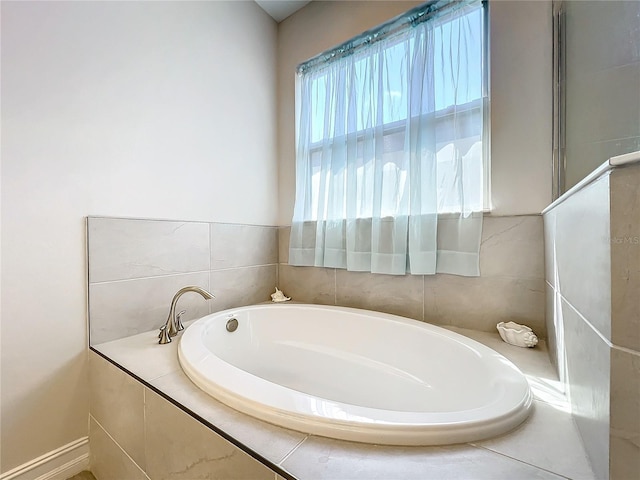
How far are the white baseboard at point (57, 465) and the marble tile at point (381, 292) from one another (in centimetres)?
140

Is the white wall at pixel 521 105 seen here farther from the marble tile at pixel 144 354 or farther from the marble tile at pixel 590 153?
the marble tile at pixel 144 354

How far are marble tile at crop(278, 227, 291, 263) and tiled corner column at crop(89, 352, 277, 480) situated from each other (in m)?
1.19

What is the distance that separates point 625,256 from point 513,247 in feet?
3.15

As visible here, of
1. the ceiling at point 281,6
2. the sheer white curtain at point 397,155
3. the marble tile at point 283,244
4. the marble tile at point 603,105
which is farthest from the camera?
the marble tile at point 283,244

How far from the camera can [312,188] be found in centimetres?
189

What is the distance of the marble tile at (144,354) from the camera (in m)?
0.94

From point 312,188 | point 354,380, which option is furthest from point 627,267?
point 312,188

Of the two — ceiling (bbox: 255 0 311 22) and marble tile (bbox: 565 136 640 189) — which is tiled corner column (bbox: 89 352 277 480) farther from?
ceiling (bbox: 255 0 311 22)

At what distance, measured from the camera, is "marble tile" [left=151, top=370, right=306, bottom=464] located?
58 centimetres

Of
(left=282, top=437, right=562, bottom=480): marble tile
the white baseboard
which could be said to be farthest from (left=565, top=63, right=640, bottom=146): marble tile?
the white baseboard

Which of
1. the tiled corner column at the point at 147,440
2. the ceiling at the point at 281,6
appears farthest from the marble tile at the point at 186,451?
the ceiling at the point at 281,6

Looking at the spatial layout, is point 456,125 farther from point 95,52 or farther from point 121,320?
point 121,320

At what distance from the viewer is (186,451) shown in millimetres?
698

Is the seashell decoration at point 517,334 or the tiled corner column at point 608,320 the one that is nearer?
the tiled corner column at point 608,320
